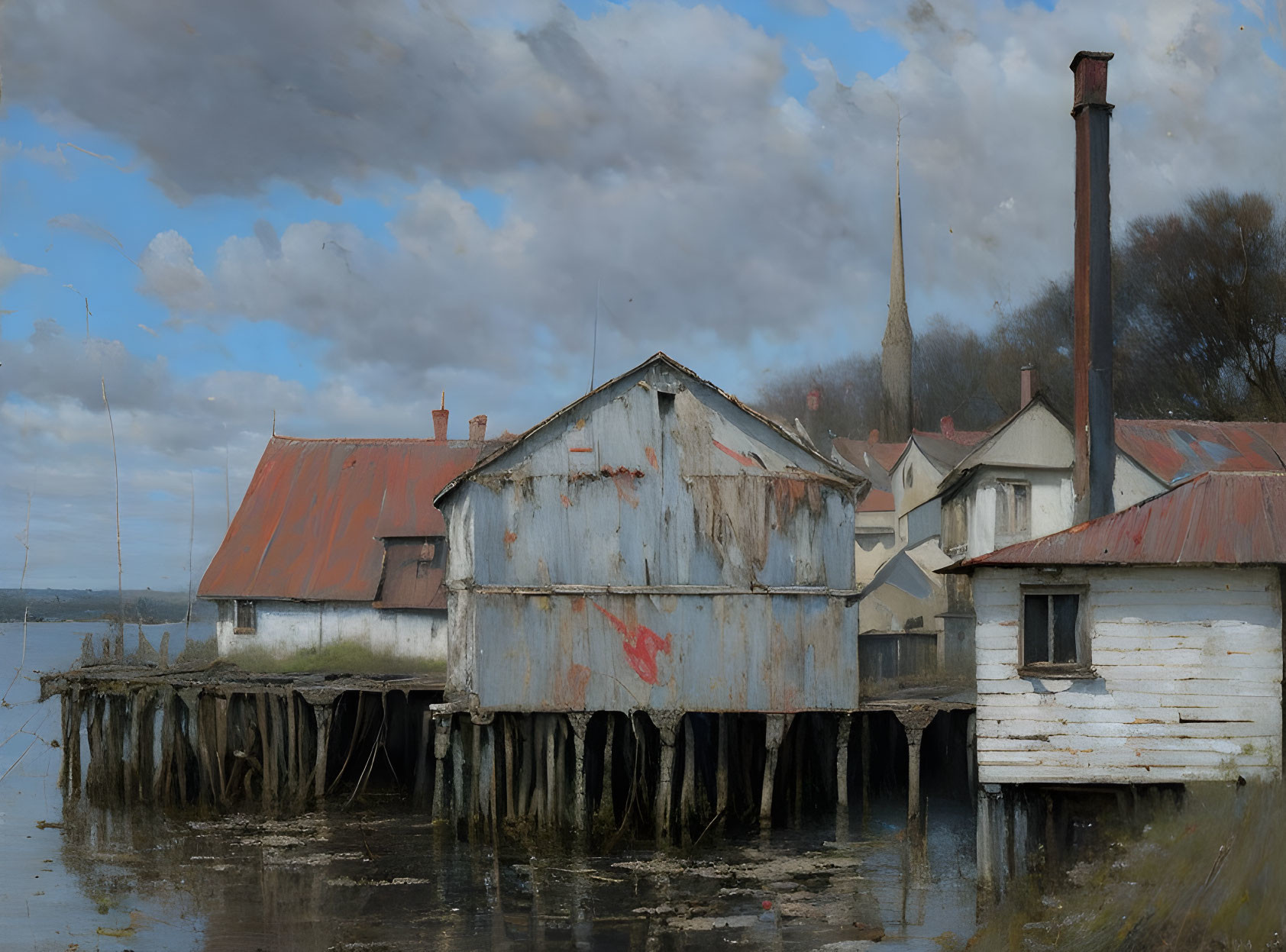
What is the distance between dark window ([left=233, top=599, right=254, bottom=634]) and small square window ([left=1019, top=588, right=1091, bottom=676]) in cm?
2249

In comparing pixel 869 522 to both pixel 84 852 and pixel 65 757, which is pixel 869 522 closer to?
pixel 65 757

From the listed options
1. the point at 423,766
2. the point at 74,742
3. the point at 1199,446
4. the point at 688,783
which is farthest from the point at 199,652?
the point at 1199,446

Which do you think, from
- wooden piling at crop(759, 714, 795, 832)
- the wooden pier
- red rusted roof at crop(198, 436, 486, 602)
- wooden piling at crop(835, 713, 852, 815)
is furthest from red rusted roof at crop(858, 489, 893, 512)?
wooden piling at crop(759, 714, 795, 832)

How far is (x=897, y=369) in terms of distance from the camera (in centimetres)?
7088

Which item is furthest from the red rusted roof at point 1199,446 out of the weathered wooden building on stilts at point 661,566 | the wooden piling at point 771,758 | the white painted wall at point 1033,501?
the wooden piling at point 771,758

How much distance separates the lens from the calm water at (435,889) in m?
17.8

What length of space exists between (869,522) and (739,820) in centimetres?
3049

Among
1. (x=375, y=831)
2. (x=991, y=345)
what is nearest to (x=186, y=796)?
(x=375, y=831)

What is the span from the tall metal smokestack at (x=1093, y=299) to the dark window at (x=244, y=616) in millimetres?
20874

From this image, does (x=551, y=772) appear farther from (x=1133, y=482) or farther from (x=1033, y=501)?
(x=1133, y=482)

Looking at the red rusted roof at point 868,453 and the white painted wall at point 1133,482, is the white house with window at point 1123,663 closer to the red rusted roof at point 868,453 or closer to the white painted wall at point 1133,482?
the white painted wall at point 1133,482

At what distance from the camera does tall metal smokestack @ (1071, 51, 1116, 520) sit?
21062mm

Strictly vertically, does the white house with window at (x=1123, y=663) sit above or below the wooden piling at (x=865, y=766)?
above

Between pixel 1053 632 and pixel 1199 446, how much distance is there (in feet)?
66.3
